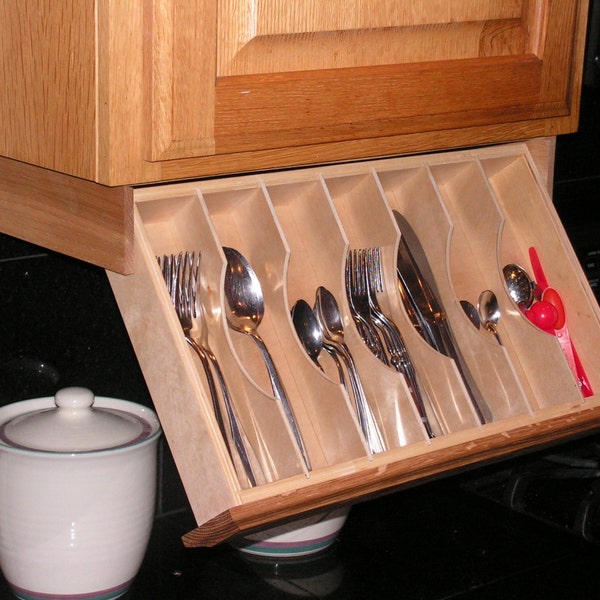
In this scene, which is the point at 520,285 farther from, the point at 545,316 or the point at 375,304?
the point at 375,304

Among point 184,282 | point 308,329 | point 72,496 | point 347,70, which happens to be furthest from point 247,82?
point 72,496

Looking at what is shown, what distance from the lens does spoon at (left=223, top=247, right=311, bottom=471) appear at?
1103 mm

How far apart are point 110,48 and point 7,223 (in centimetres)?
28

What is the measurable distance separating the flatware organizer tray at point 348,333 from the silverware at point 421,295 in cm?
1

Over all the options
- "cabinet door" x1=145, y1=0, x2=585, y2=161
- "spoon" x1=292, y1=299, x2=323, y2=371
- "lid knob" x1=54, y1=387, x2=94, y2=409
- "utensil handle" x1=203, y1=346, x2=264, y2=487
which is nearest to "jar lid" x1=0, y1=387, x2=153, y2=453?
"lid knob" x1=54, y1=387, x2=94, y2=409

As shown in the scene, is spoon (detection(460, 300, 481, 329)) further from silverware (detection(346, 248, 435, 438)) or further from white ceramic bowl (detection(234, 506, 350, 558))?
white ceramic bowl (detection(234, 506, 350, 558))

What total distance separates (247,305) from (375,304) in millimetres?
Result: 182

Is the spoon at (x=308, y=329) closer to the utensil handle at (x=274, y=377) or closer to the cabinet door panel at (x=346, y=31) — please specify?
the utensil handle at (x=274, y=377)

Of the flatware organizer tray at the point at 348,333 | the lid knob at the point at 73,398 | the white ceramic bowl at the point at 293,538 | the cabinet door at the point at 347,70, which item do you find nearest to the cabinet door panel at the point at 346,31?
the cabinet door at the point at 347,70

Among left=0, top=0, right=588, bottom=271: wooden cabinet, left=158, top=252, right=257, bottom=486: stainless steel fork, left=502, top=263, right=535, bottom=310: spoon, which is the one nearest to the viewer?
left=0, top=0, right=588, bottom=271: wooden cabinet

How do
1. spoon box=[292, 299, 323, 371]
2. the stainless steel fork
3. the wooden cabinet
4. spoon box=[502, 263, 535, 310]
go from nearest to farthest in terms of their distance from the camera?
the wooden cabinet → the stainless steel fork → spoon box=[292, 299, 323, 371] → spoon box=[502, 263, 535, 310]

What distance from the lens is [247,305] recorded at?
3.65ft

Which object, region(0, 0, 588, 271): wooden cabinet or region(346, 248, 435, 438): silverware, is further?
region(346, 248, 435, 438): silverware

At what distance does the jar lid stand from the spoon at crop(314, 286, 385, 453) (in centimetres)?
23
